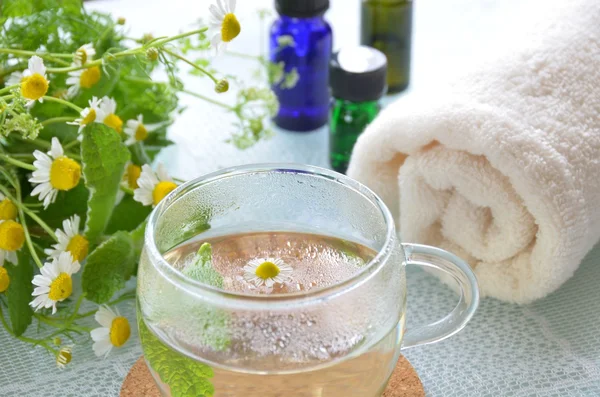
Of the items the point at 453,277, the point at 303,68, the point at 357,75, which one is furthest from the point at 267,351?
the point at 303,68

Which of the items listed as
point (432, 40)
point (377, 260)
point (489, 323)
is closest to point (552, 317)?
point (489, 323)

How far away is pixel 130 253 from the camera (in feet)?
2.22

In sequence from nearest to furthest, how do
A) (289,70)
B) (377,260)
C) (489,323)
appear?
(377,260)
(489,323)
(289,70)

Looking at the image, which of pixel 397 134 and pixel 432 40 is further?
pixel 432 40

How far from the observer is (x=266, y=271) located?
0.58m

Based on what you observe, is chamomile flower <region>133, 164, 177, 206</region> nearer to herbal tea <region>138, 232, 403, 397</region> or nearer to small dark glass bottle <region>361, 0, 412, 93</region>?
herbal tea <region>138, 232, 403, 397</region>

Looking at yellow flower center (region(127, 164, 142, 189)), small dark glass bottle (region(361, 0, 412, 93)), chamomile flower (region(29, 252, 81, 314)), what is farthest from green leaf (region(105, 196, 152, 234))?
small dark glass bottle (region(361, 0, 412, 93))

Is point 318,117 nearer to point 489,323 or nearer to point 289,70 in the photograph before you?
point 289,70

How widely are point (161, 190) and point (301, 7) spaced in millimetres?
304

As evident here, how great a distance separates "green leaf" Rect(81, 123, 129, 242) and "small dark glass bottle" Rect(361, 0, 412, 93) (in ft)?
1.51

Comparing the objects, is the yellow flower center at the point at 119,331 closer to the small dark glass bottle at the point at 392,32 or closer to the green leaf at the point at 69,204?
the green leaf at the point at 69,204

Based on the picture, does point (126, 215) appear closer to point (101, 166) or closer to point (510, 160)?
point (101, 166)

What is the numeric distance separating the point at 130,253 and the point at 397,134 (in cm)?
24

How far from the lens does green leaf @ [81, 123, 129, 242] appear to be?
64 cm
